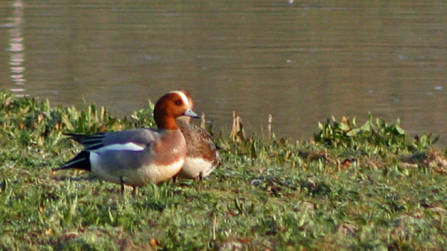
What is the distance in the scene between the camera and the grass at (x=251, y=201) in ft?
15.7

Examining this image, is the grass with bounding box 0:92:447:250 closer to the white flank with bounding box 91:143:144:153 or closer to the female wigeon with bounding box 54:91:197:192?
the female wigeon with bounding box 54:91:197:192

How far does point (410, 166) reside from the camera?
23.7ft

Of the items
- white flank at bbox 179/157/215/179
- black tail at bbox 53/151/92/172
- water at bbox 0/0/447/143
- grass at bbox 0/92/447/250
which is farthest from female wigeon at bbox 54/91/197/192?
water at bbox 0/0/447/143

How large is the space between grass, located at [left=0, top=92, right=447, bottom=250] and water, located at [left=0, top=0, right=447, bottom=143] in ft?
9.32

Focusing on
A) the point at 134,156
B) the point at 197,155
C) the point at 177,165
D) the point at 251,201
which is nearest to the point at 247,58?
the point at 197,155

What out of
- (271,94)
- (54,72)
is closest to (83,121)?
(271,94)

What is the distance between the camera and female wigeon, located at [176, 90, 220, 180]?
6.51m

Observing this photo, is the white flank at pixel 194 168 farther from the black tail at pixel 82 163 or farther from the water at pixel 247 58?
the water at pixel 247 58

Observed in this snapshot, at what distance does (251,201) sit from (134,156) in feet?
2.68

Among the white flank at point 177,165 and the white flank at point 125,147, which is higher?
the white flank at point 125,147

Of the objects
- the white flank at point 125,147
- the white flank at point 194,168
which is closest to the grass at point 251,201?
the white flank at point 194,168

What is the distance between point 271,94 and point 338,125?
524 cm

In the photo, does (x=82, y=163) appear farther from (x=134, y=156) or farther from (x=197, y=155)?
(x=197, y=155)

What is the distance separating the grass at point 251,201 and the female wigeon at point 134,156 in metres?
0.12
